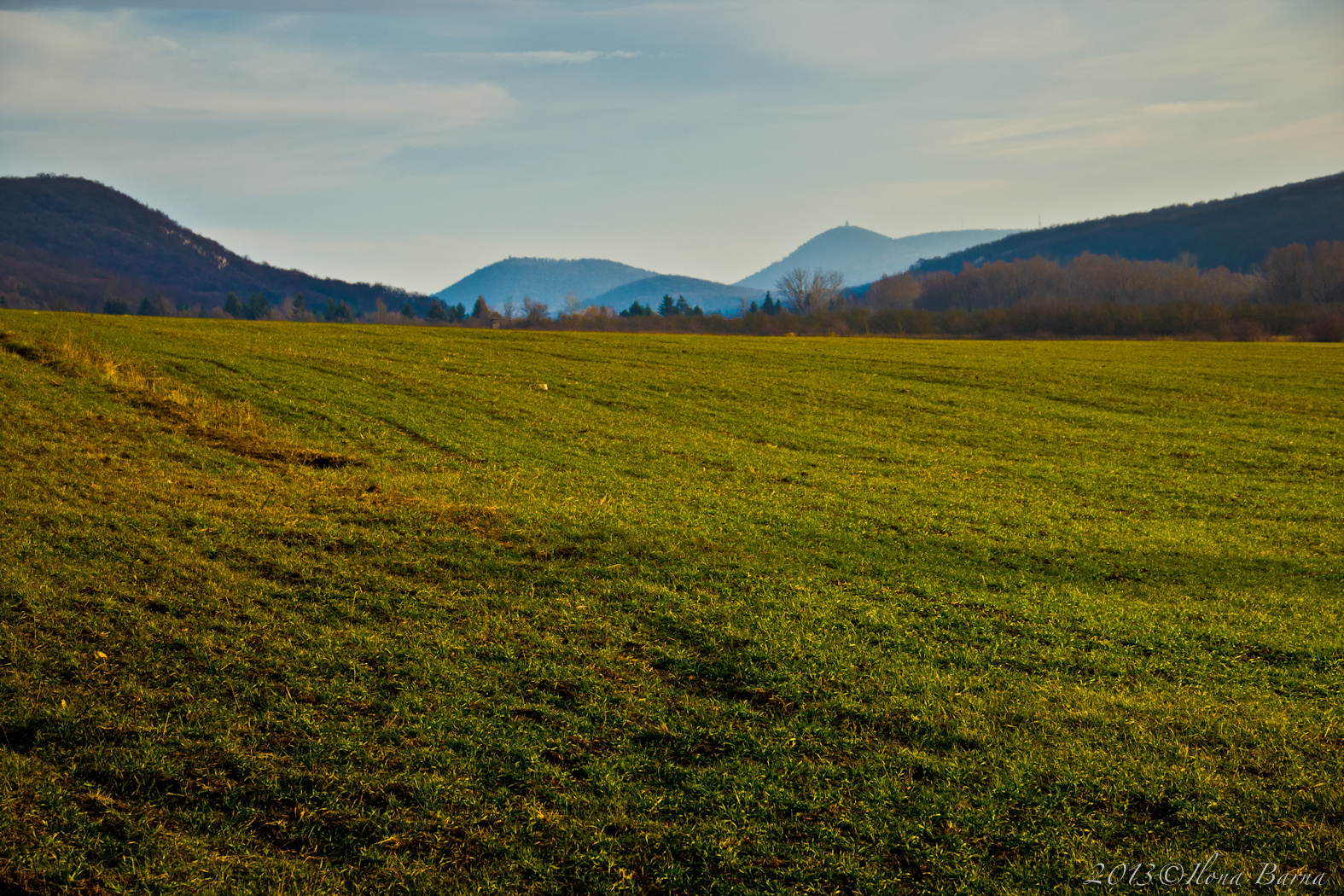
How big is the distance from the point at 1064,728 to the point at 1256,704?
2187 mm

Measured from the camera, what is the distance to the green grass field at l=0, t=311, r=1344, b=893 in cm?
530

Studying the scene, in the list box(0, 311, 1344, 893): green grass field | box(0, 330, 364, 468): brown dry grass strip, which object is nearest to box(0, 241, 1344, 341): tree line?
box(0, 330, 364, 468): brown dry grass strip

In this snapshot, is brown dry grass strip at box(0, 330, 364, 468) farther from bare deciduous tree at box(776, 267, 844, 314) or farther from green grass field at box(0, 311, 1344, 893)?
bare deciduous tree at box(776, 267, 844, 314)

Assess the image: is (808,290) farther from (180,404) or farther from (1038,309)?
(180,404)

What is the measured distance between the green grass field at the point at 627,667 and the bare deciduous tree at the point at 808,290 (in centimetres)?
15271

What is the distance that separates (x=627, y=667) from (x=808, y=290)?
175161 mm

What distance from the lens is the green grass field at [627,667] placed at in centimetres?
530

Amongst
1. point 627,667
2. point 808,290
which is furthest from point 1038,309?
point 627,667

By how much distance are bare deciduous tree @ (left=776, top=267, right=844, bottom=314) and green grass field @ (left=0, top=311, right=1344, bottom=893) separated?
153 metres

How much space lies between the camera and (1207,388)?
3709cm

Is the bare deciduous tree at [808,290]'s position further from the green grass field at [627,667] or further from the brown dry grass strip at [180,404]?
the green grass field at [627,667]

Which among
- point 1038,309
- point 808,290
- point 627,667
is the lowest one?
point 627,667

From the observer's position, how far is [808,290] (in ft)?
579

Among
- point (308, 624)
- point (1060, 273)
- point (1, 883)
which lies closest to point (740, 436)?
point (308, 624)
